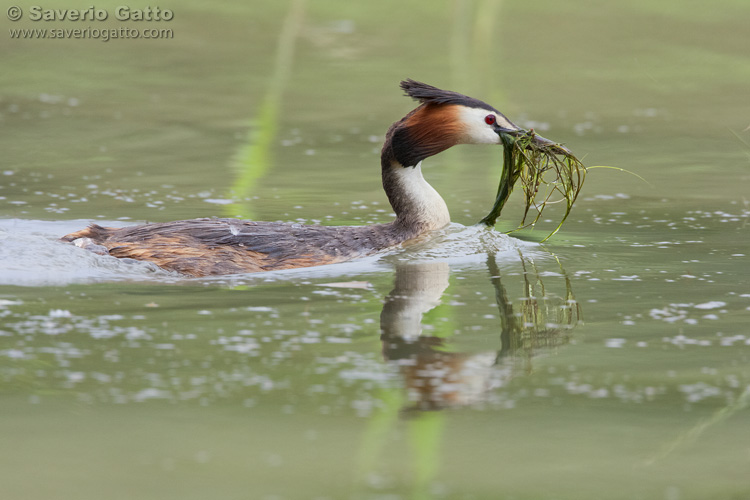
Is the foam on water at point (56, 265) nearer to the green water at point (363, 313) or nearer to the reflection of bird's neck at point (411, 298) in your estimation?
the green water at point (363, 313)

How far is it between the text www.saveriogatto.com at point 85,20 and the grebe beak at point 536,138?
39.2 feet

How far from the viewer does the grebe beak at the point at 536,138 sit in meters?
8.96

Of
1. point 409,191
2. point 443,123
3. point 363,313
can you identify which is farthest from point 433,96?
point 363,313

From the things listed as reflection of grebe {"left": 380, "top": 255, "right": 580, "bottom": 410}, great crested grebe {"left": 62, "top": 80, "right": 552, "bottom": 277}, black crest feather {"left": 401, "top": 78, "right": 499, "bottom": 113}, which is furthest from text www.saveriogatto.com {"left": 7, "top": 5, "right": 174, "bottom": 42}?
reflection of grebe {"left": 380, "top": 255, "right": 580, "bottom": 410}

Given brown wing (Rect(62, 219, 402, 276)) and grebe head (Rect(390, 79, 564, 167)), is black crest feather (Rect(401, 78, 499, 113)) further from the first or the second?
brown wing (Rect(62, 219, 402, 276))

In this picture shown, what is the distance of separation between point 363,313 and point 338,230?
1.94 meters

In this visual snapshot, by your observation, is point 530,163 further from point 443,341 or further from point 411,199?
point 443,341

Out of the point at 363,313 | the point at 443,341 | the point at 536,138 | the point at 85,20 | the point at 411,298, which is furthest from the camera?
the point at 85,20

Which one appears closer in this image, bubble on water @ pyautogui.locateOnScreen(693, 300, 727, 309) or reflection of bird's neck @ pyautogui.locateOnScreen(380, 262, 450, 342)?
reflection of bird's neck @ pyautogui.locateOnScreen(380, 262, 450, 342)

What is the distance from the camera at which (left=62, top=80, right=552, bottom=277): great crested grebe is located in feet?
28.7

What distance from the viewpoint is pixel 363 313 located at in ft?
24.6

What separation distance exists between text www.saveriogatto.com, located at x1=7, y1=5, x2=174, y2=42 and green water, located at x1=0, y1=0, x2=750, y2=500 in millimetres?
2545

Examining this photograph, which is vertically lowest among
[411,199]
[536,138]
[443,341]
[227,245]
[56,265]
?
[443,341]

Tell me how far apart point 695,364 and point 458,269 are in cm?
276
